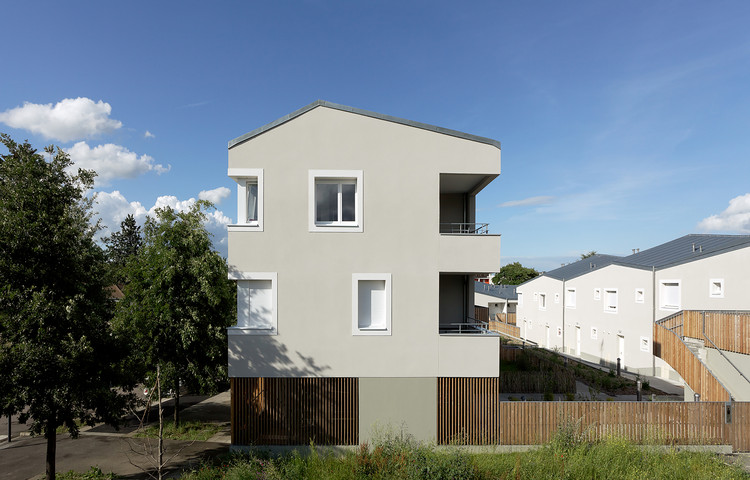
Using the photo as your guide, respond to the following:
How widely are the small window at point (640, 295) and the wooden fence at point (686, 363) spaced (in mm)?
7702

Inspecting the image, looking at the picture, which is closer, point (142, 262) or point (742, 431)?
point (742, 431)

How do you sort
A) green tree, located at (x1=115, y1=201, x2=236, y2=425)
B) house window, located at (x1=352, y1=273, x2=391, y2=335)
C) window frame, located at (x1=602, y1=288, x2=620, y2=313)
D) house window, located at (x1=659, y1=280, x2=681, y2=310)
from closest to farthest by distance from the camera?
house window, located at (x1=352, y1=273, x2=391, y2=335) < green tree, located at (x1=115, y1=201, x2=236, y2=425) < house window, located at (x1=659, y1=280, x2=681, y2=310) < window frame, located at (x1=602, y1=288, x2=620, y2=313)

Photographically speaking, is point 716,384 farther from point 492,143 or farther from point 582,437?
point 492,143

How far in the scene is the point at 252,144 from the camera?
11062mm

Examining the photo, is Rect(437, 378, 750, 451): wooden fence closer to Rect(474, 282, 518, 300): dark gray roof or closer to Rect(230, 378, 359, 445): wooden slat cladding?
Rect(230, 378, 359, 445): wooden slat cladding

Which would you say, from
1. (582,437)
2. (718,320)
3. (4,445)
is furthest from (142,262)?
(718,320)

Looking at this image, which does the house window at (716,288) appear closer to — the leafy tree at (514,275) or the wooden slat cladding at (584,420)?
the wooden slat cladding at (584,420)

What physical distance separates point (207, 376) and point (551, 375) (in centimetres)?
1467

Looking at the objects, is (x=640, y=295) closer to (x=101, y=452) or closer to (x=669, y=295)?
(x=669, y=295)

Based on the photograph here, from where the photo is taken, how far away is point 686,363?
521 inches

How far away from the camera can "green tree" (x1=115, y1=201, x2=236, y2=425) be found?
12.8 metres

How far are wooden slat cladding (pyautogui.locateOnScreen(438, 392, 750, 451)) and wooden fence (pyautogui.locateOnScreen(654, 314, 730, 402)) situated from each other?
90 cm

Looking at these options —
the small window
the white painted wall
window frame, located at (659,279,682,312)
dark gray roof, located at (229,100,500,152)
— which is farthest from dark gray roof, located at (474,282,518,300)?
dark gray roof, located at (229,100,500,152)

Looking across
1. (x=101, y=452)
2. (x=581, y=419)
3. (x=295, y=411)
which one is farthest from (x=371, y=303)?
(x=101, y=452)
